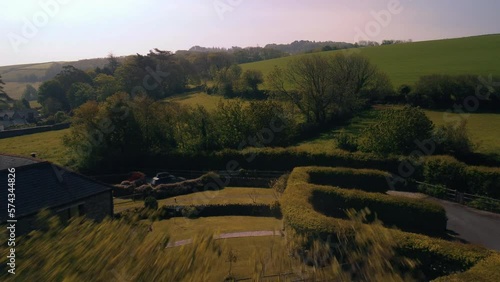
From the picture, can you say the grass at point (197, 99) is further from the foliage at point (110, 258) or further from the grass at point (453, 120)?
the foliage at point (110, 258)

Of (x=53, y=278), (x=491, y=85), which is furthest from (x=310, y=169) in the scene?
(x=491, y=85)

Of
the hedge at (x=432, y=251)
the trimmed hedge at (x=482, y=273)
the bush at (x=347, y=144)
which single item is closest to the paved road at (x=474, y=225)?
the hedge at (x=432, y=251)

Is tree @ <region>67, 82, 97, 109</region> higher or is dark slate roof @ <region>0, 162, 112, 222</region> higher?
tree @ <region>67, 82, 97, 109</region>

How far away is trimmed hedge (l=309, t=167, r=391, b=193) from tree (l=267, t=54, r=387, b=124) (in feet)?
67.0

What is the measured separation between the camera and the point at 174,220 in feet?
67.4

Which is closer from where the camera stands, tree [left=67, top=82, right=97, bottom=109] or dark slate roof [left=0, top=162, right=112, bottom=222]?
dark slate roof [left=0, top=162, right=112, bottom=222]

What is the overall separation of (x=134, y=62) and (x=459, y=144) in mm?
52641

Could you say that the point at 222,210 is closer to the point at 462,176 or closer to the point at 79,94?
the point at 462,176

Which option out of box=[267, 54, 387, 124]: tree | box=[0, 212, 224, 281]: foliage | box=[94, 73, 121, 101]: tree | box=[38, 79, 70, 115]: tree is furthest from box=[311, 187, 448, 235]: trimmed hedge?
box=[38, 79, 70, 115]: tree

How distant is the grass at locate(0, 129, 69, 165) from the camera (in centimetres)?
3969

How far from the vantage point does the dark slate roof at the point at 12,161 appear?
20.2 meters

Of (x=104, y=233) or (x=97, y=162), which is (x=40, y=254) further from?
(x=97, y=162)

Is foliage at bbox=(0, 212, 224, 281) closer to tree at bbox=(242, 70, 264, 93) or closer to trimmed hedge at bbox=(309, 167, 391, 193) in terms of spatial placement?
trimmed hedge at bbox=(309, 167, 391, 193)

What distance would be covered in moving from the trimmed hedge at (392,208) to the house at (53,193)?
1114 cm
